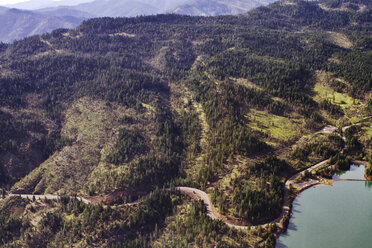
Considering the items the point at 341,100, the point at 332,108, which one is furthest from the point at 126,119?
the point at 341,100

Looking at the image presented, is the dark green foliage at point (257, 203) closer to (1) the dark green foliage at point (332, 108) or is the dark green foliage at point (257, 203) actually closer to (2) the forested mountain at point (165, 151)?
(2) the forested mountain at point (165, 151)

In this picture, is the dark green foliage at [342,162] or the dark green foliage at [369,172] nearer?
the dark green foliage at [369,172]

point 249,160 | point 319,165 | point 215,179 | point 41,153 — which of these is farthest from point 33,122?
point 319,165

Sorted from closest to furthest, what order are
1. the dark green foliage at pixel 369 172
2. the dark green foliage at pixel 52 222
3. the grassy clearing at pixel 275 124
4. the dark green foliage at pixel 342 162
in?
1. the dark green foliage at pixel 52 222
2. the dark green foliage at pixel 369 172
3. the dark green foliage at pixel 342 162
4. the grassy clearing at pixel 275 124

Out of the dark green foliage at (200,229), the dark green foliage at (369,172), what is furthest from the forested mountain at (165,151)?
the dark green foliage at (369,172)

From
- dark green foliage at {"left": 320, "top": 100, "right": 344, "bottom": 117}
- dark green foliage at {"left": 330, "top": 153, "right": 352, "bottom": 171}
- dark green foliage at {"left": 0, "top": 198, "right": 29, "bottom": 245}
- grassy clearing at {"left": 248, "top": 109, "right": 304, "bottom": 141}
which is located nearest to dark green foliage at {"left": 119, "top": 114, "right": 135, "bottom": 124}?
dark green foliage at {"left": 0, "top": 198, "right": 29, "bottom": 245}

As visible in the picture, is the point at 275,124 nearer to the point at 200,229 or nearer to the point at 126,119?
the point at 126,119
